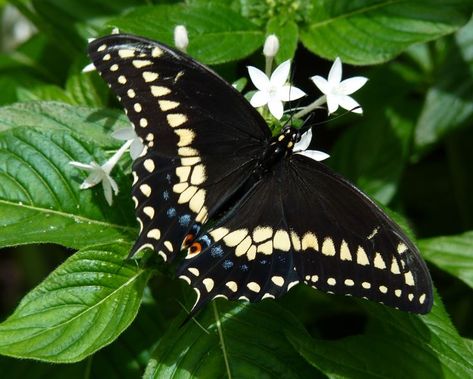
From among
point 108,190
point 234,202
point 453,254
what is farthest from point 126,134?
point 453,254

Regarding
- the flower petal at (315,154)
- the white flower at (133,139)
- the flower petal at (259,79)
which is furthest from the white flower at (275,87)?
the white flower at (133,139)

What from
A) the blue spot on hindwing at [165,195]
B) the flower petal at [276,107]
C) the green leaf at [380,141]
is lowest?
the blue spot on hindwing at [165,195]

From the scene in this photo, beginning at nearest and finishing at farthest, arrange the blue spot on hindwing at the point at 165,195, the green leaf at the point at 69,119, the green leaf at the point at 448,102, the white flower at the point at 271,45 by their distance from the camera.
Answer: the blue spot on hindwing at the point at 165,195 → the white flower at the point at 271,45 → the green leaf at the point at 69,119 → the green leaf at the point at 448,102

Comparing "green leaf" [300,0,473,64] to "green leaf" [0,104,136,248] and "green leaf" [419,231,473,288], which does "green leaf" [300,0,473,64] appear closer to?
"green leaf" [419,231,473,288]

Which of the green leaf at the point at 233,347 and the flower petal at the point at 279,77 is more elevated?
the flower petal at the point at 279,77

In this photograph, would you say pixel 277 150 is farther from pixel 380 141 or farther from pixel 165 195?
pixel 380 141

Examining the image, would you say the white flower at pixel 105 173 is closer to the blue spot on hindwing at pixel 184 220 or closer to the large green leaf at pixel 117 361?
the blue spot on hindwing at pixel 184 220
